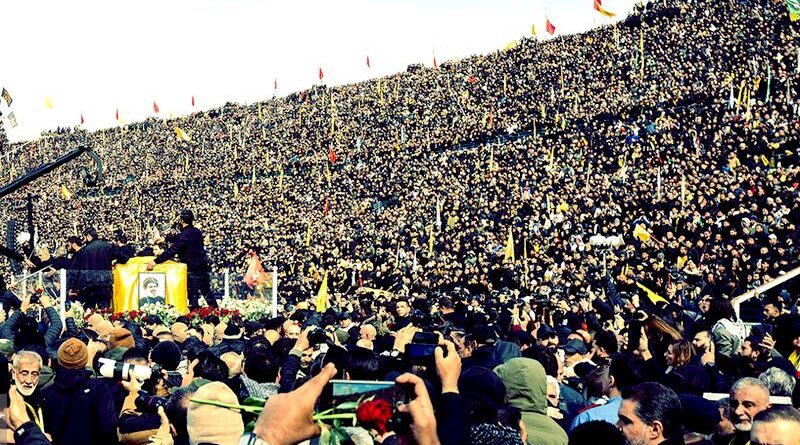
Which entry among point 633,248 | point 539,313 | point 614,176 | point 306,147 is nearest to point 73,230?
point 306,147

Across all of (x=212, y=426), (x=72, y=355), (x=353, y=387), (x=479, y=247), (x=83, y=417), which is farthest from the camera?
(x=479, y=247)

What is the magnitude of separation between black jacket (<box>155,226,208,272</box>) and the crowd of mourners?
1.06 metres

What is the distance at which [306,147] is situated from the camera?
5553 cm

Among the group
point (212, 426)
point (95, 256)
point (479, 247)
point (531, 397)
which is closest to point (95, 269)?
point (95, 256)

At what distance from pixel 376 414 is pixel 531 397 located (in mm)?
2868

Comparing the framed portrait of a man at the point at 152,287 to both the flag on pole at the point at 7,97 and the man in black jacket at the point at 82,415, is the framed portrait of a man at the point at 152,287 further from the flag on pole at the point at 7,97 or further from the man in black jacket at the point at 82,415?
the flag on pole at the point at 7,97

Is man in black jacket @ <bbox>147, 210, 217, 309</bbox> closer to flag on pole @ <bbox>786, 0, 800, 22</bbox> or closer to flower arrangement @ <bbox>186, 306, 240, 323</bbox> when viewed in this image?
flower arrangement @ <bbox>186, 306, 240, 323</bbox>

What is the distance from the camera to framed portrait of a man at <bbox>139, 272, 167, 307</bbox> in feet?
55.5

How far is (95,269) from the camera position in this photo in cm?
1705

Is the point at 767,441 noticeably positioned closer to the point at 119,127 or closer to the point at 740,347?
the point at 740,347

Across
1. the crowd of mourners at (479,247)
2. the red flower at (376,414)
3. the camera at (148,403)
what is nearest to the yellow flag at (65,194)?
the crowd of mourners at (479,247)

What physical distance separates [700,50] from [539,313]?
23.7 metres

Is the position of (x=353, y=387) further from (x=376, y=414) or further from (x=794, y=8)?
(x=794, y=8)

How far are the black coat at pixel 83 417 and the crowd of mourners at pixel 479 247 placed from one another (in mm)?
16
